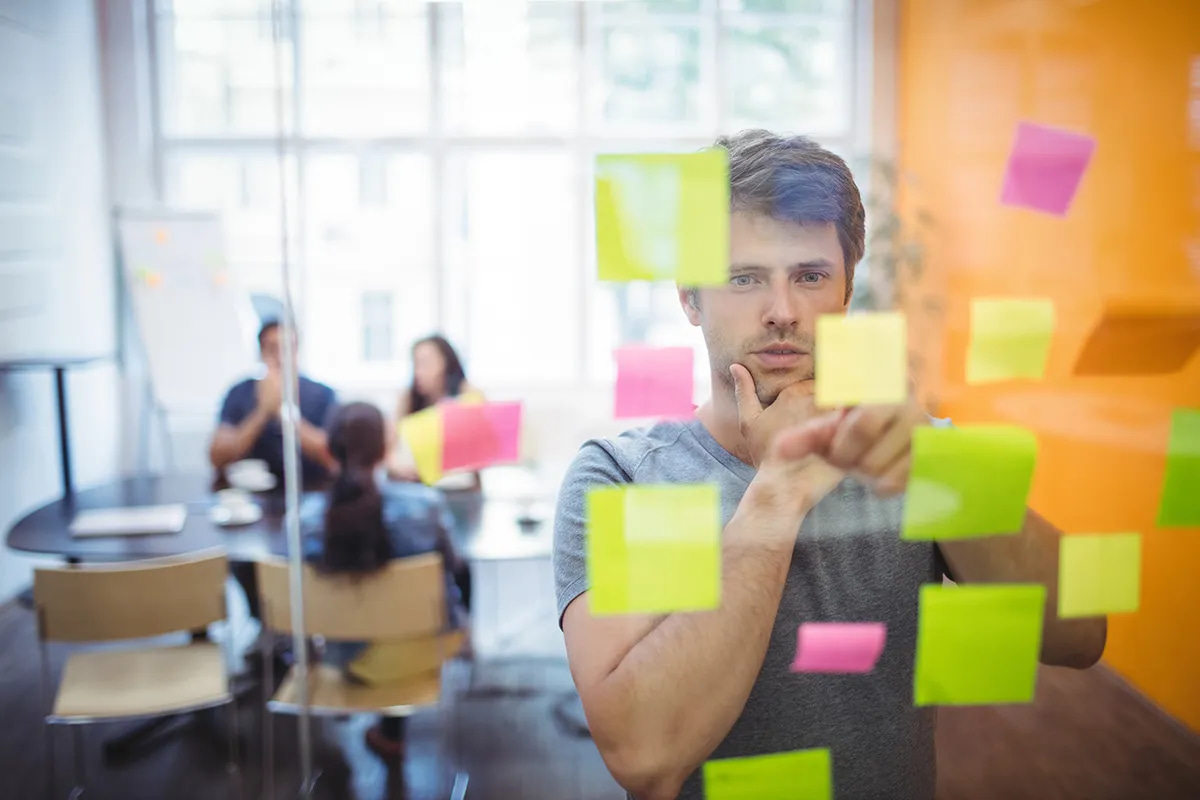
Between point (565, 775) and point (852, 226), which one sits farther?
point (565, 775)

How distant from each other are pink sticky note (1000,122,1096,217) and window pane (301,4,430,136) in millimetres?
598

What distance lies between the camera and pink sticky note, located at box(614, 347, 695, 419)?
754 mm

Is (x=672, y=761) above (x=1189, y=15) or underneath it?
underneath

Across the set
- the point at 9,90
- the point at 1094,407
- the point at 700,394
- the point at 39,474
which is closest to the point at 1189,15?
the point at 1094,407

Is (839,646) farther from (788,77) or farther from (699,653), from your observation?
(788,77)

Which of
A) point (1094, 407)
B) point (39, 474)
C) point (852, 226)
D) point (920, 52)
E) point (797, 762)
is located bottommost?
point (797, 762)

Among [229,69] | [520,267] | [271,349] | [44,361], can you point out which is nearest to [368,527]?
[271,349]

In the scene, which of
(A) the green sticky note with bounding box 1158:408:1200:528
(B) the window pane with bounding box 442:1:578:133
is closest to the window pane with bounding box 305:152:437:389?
(B) the window pane with bounding box 442:1:578:133

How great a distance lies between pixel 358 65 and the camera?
1000 millimetres

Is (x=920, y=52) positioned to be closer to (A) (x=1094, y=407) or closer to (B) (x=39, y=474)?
(A) (x=1094, y=407)

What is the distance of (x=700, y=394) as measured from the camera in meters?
0.77

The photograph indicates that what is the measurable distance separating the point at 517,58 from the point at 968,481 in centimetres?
63

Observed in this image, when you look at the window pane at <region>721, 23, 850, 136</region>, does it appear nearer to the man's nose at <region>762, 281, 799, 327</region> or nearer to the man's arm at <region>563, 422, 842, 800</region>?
the man's nose at <region>762, 281, 799, 327</region>

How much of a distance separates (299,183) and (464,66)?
0.89 feet
